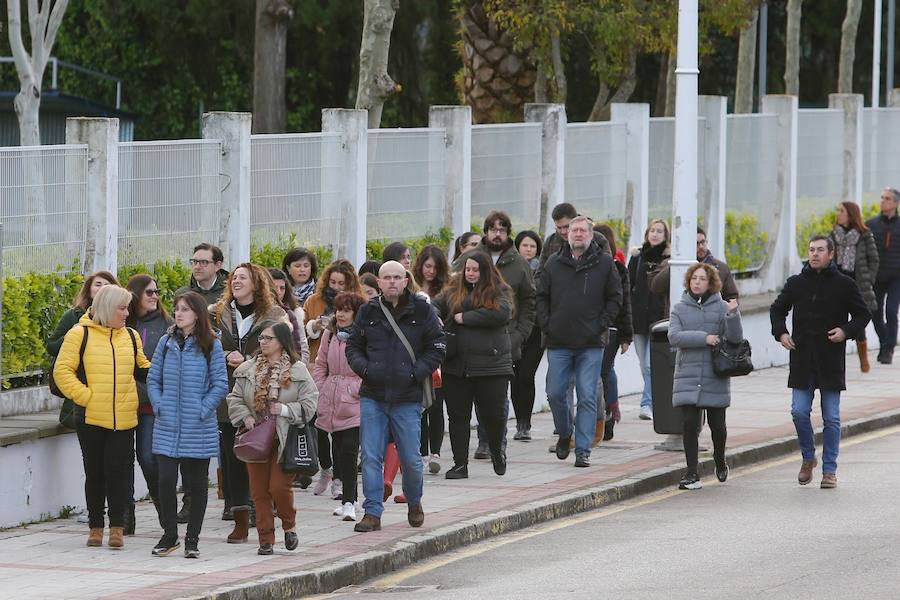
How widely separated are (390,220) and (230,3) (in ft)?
96.2

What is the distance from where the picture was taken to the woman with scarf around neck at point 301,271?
43.9 ft

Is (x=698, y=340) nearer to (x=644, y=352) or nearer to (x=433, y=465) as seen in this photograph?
(x=433, y=465)

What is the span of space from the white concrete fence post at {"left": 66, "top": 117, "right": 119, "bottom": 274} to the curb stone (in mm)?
3502

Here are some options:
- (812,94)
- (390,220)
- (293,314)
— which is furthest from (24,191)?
(812,94)

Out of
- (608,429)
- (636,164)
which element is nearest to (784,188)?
(636,164)

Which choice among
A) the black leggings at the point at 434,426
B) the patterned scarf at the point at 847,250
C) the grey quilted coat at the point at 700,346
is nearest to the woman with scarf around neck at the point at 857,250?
the patterned scarf at the point at 847,250

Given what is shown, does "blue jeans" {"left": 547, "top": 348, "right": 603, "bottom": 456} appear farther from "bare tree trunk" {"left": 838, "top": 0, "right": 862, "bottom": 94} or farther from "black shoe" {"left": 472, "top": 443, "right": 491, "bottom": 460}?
"bare tree trunk" {"left": 838, "top": 0, "right": 862, "bottom": 94}

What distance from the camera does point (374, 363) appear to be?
457 inches

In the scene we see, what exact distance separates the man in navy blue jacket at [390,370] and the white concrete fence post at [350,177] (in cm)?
493

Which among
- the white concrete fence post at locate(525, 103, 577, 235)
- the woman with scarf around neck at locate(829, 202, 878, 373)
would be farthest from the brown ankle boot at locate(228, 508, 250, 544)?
the woman with scarf around neck at locate(829, 202, 878, 373)

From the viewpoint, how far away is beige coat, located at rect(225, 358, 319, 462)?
10906mm

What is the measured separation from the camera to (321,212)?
1644 centimetres

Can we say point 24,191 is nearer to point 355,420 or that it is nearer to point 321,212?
point 355,420

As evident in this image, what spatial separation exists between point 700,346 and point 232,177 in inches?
159
